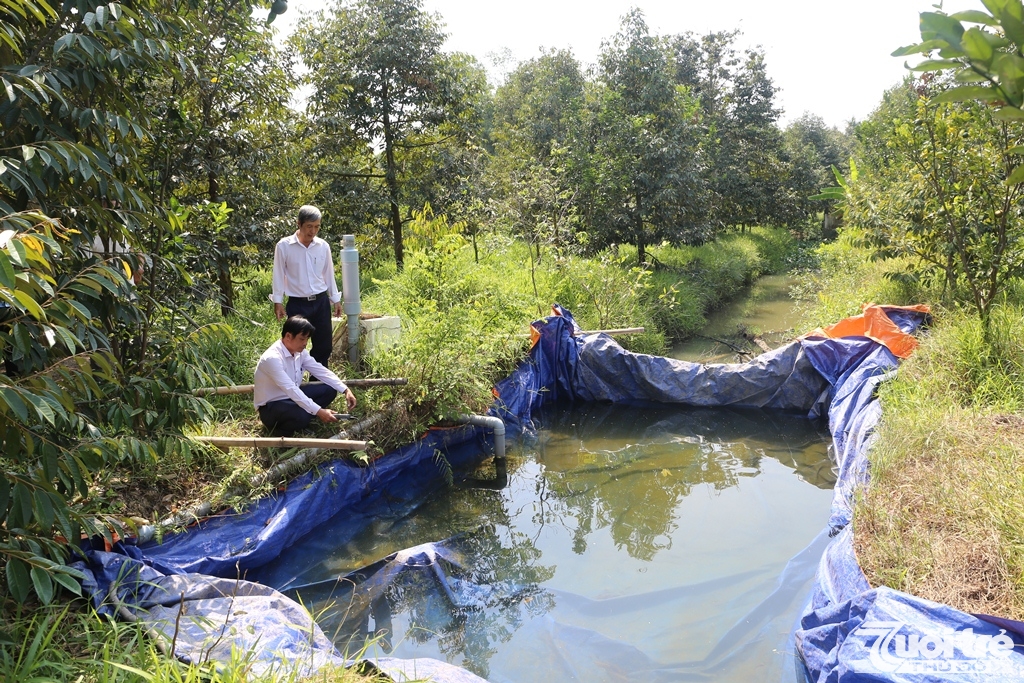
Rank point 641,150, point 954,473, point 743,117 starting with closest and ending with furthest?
point 954,473 → point 641,150 → point 743,117

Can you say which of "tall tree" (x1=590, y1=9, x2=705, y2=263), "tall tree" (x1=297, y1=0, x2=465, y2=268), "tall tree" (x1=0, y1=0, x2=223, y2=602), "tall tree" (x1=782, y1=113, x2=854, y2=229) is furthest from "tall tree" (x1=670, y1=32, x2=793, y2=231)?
"tall tree" (x1=0, y1=0, x2=223, y2=602)

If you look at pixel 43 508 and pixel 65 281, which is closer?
pixel 43 508

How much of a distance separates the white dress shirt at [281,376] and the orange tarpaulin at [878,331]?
180 inches

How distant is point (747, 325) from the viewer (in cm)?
1044

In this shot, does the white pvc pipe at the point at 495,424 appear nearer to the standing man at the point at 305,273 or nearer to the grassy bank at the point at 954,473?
the standing man at the point at 305,273

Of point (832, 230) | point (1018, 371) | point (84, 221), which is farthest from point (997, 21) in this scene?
point (832, 230)

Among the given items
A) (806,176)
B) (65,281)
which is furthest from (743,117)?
(65,281)

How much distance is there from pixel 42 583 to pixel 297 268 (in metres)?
3.04

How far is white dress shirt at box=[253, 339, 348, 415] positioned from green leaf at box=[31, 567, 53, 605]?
211cm

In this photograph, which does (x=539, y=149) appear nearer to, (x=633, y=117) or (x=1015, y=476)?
(x=633, y=117)

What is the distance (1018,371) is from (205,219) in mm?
5819

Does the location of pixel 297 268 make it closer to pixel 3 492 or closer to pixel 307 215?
pixel 307 215

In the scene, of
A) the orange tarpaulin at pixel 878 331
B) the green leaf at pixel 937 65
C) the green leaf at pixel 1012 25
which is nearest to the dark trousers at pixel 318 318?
the orange tarpaulin at pixel 878 331

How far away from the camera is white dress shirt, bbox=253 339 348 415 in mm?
4199
